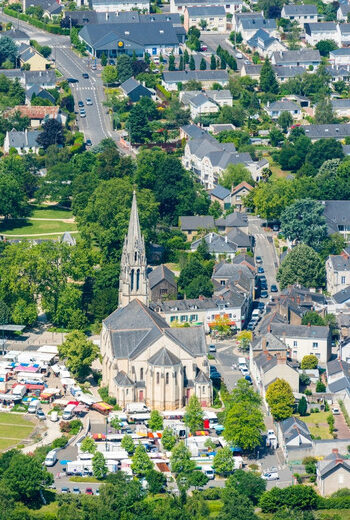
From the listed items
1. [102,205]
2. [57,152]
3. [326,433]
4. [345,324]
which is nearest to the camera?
[326,433]

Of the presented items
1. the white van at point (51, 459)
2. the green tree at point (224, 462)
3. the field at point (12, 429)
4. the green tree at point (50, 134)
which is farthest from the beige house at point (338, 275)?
the green tree at point (50, 134)

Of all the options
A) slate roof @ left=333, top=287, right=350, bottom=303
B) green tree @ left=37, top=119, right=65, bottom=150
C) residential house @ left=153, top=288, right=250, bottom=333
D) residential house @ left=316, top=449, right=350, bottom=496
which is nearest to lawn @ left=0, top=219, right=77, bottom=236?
green tree @ left=37, top=119, right=65, bottom=150

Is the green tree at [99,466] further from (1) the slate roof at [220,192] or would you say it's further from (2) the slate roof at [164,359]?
(1) the slate roof at [220,192]

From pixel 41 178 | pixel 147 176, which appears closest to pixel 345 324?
pixel 147 176

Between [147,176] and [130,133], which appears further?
[130,133]

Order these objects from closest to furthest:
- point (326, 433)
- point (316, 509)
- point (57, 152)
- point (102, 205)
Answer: point (316, 509)
point (326, 433)
point (102, 205)
point (57, 152)

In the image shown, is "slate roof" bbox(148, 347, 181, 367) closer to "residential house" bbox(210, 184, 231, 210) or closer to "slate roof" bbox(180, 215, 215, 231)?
"slate roof" bbox(180, 215, 215, 231)

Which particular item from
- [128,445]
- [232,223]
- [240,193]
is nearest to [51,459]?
[128,445]

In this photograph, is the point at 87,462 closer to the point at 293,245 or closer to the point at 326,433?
the point at 326,433
